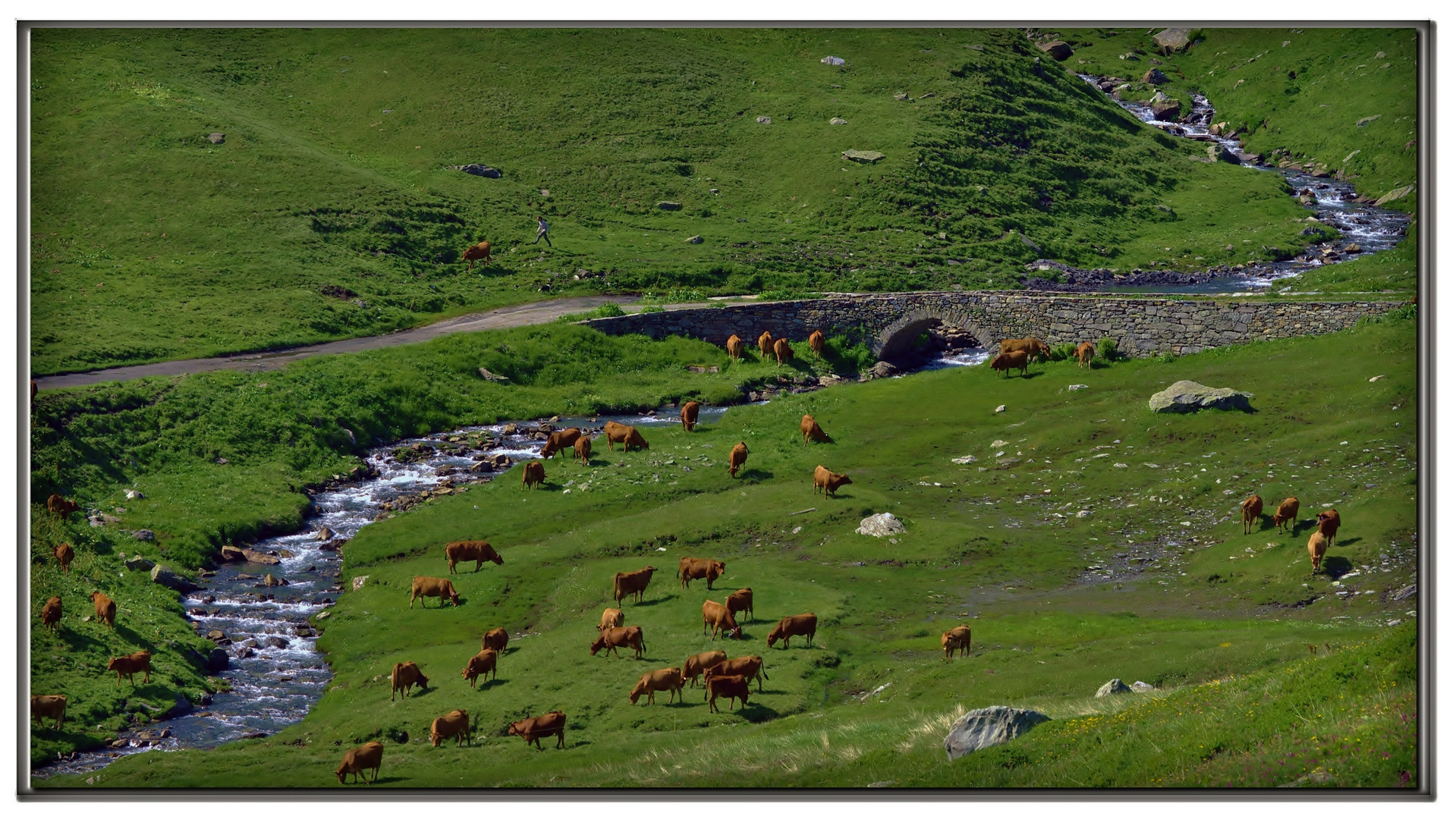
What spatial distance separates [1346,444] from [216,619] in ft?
124

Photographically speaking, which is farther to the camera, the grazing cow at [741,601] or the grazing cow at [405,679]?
the grazing cow at [741,601]

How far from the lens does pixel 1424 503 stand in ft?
86.2

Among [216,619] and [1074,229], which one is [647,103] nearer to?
[1074,229]

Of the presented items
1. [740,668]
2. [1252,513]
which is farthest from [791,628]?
[1252,513]

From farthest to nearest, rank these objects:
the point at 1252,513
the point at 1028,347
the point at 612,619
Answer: the point at 1028,347 → the point at 1252,513 → the point at 612,619

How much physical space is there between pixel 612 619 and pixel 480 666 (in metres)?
4.02

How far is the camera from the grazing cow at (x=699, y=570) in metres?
46.1

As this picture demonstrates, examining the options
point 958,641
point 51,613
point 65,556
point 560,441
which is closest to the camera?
point 958,641

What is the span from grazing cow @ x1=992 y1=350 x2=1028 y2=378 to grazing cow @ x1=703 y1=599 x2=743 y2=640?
35644mm

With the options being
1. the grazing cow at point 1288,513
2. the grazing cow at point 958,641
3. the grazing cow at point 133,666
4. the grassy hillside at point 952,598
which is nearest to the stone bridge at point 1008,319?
the grassy hillside at point 952,598

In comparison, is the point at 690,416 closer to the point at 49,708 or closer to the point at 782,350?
the point at 782,350

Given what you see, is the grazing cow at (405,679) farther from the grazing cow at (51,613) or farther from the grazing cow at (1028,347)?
the grazing cow at (1028,347)

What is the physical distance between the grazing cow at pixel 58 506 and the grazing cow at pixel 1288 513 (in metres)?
38.7

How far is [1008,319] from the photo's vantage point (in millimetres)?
84250
